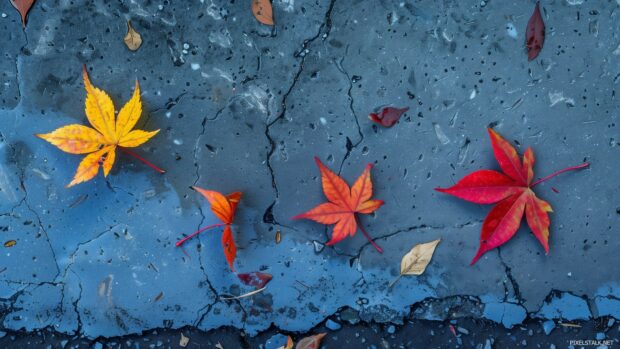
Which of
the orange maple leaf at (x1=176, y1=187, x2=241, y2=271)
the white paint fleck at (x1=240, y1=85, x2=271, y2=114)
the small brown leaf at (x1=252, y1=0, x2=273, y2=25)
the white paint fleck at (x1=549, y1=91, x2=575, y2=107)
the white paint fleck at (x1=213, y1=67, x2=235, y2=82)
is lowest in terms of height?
the orange maple leaf at (x1=176, y1=187, x2=241, y2=271)

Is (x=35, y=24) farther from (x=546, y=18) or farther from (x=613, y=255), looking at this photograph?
(x=613, y=255)

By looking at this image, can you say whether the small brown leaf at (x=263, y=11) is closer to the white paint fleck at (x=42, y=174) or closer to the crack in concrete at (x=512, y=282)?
the white paint fleck at (x=42, y=174)

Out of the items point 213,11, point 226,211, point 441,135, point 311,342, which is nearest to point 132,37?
point 213,11

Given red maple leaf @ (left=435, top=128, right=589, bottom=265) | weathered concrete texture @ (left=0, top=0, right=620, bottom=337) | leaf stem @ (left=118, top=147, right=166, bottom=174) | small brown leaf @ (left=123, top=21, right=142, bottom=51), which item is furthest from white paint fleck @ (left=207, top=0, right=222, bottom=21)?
red maple leaf @ (left=435, top=128, right=589, bottom=265)

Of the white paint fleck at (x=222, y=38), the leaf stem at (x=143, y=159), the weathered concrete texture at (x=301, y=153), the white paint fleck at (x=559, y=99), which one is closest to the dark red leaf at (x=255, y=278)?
the weathered concrete texture at (x=301, y=153)

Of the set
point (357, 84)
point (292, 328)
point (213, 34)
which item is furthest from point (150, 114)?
point (292, 328)

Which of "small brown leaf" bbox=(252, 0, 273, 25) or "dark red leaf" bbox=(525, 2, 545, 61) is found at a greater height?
"dark red leaf" bbox=(525, 2, 545, 61)

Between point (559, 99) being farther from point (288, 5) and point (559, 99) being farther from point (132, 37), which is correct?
point (132, 37)

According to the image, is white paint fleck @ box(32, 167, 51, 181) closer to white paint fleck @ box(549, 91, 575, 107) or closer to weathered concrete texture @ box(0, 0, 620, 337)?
weathered concrete texture @ box(0, 0, 620, 337)
